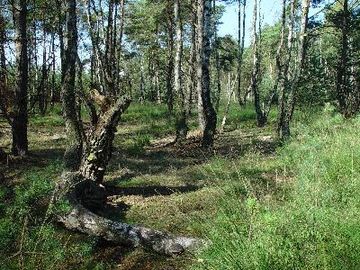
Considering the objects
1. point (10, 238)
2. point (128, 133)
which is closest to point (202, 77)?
point (128, 133)

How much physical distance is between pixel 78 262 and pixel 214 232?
6.31ft

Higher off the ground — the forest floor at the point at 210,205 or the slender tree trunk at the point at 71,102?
the slender tree trunk at the point at 71,102

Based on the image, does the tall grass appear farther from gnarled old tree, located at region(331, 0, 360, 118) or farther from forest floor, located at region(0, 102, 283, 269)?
gnarled old tree, located at region(331, 0, 360, 118)

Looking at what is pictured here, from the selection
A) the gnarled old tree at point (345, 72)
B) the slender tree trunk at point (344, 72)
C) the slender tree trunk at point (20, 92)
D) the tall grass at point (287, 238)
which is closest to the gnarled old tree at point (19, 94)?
the slender tree trunk at point (20, 92)

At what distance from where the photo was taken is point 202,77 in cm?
1248

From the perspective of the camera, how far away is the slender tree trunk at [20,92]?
995 cm

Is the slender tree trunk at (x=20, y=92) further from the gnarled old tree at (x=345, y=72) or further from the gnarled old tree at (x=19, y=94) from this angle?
the gnarled old tree at (x=345, y=72)

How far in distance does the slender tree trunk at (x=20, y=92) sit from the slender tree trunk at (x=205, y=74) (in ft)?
15.5

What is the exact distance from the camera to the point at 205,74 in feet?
41.1

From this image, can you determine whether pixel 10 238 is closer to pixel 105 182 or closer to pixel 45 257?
pixel 45 257

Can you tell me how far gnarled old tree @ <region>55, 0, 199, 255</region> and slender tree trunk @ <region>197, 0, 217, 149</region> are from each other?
159 inches

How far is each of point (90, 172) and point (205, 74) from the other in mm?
5883

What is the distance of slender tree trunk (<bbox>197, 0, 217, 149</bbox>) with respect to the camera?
40.0ft

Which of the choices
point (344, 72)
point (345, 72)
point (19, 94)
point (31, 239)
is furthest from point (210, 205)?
point (345, 72)
